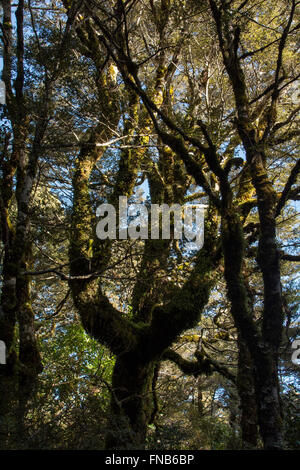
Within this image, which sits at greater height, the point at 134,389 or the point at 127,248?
the point at 127,248

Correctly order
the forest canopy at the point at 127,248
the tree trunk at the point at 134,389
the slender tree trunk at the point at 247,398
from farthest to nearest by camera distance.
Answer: the tree trunk at the point at 134,389 → the slender tree trunk at the point at 247,398 → the forest canopy at the point at 127,248

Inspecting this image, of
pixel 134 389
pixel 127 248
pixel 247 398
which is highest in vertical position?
pixel 127 248

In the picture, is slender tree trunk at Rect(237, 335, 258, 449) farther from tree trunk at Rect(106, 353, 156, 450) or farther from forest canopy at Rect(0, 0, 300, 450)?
tree trunk at Rect(106, 353, 156, 450)

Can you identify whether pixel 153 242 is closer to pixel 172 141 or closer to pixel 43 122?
pixel 172 141

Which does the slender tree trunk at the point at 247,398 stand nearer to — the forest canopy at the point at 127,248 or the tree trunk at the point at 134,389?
the forest canopy at the point at 127,248

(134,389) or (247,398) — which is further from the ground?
(134,389)

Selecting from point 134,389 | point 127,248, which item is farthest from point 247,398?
point 127,248

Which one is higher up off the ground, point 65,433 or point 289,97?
point 289,97

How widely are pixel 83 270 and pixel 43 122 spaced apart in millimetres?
2441

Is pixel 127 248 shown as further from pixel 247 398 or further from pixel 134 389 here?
pixel 247 398

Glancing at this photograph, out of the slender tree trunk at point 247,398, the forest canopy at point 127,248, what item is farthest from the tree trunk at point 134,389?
the slender tree trunk at point 247,398

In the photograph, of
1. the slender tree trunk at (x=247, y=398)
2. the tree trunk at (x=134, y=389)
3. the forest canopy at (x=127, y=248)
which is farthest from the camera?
the tree trunk at (x=134, y=389)
